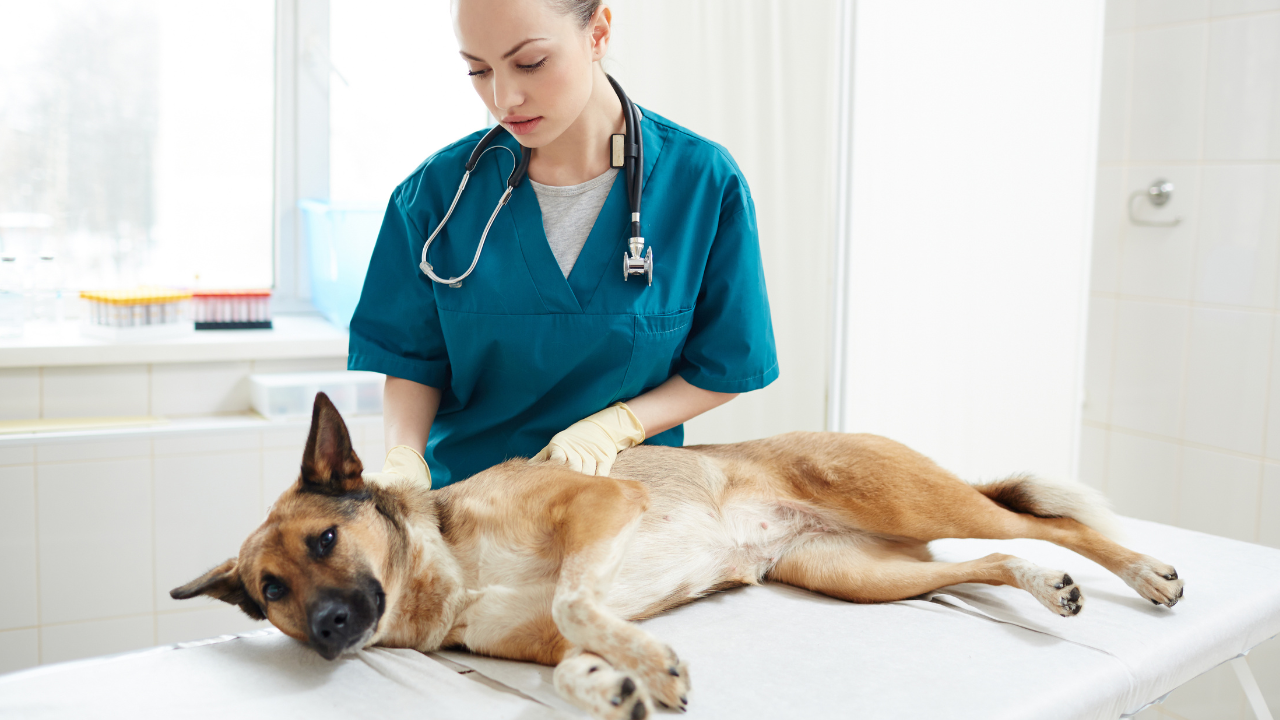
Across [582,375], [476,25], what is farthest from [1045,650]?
[476,25]

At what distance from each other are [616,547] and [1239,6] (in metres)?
2.98

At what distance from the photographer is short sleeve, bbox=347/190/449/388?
1.73 metres

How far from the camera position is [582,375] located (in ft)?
5.48

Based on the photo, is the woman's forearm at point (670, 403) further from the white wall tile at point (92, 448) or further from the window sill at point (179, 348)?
the white wall tile at point (92, 448)

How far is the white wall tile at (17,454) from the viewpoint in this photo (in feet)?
7.60

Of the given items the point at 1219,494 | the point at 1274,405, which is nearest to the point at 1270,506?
the point at 1219,494

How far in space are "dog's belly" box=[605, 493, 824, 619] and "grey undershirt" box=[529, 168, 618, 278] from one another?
0.52 m

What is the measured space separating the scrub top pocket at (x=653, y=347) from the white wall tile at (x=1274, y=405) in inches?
91.3

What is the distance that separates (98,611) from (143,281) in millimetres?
1172

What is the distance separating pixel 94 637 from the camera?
2.46 m

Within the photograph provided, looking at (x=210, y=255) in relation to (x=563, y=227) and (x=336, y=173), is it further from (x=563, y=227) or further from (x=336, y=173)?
(x=563, y=227)

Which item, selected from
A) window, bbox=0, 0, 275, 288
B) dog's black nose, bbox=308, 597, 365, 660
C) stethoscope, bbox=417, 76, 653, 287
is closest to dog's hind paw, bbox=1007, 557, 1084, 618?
stethoscope, bbox=417, 76, 653, 287

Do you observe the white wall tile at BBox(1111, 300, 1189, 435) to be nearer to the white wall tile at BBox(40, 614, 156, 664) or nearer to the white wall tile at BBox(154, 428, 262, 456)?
the white wall tile at BBox(154, 428, 262, 456)

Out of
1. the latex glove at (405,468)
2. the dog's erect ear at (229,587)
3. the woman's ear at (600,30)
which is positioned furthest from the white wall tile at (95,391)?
the woman's ear at (600,30)
